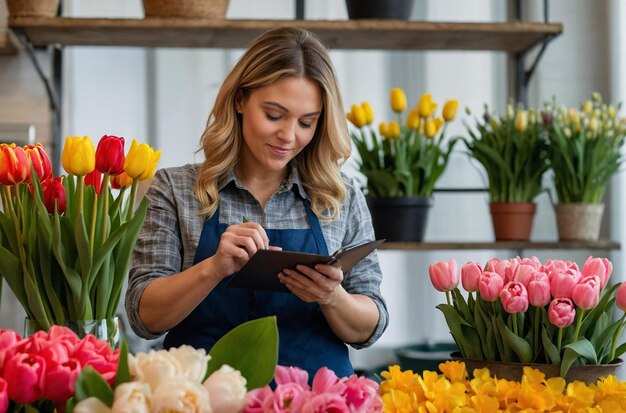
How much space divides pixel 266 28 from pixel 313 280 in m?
1.39

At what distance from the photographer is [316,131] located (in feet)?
5.78

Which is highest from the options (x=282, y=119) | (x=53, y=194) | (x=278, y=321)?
(x=282, y=119)

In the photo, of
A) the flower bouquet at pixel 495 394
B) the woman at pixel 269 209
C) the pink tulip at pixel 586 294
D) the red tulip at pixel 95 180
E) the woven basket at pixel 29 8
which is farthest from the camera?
the woven basket at pixel 29 8

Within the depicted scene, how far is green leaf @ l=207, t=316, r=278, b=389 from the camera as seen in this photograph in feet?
2.50

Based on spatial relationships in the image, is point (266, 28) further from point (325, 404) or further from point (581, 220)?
point (325, 404)

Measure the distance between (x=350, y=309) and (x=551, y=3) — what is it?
187 centimetres

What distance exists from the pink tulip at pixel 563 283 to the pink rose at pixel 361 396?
0.44 meters

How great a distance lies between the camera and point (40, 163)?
1243mm

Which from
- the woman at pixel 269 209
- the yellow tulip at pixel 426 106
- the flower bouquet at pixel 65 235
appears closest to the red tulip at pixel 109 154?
the flower bouquet at pixel 65 235

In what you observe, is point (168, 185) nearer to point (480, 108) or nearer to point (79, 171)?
point (79, 171)

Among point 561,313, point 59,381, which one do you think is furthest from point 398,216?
point 59,381

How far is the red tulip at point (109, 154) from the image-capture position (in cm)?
122

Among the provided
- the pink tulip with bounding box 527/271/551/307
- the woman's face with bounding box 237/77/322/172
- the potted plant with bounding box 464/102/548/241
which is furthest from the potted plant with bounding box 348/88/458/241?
the pink tulip with bounding box 527/271/551/307

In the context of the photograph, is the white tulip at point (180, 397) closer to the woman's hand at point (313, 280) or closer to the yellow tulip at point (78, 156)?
the yellow tulip at point (78, 156)
